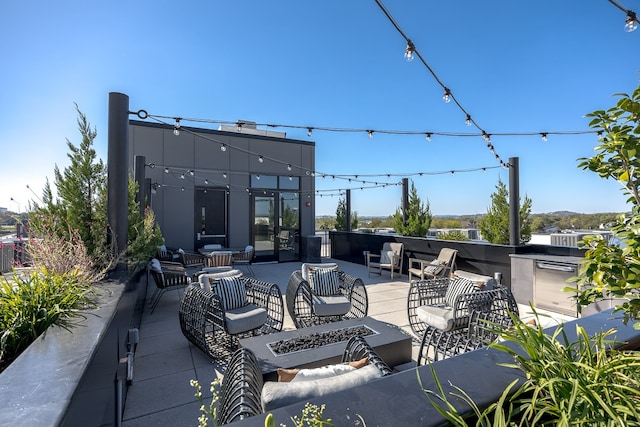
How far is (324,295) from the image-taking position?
4.42 m

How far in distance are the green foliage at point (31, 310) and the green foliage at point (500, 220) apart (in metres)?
7.82

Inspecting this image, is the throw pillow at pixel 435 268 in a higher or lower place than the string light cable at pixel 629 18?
lower

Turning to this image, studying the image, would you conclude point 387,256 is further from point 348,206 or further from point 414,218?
point 348,206

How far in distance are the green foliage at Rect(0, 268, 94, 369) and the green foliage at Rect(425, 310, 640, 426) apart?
2.08m

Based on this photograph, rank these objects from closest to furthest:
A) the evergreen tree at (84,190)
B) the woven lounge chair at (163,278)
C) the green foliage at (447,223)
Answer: the evergreen tree at (84,190) → the woven lounge chair at (163,278) → the green foliage at (447,223)

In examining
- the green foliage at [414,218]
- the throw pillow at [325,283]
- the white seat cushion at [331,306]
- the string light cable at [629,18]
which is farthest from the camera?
the green foliage at [414,218]

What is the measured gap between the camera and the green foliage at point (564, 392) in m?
0.85

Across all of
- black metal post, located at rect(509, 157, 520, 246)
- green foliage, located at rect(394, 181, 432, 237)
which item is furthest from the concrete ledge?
green foliage, located at rect(394, 181, 432, 237)

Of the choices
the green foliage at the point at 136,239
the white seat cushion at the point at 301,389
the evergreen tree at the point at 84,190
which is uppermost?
the evergreen tree at the point at 84,190

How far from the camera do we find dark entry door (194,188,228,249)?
9453mm

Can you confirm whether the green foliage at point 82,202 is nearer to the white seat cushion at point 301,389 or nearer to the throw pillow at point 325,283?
the throw pillow at point 325,283

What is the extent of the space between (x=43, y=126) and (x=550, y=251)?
27.9ft

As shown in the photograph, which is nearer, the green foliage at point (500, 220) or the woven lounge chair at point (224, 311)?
the woven lounge chair at point (224, 311)

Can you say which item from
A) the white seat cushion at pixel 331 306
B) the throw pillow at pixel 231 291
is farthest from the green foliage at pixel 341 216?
the throw pillow at pixel 231 291
